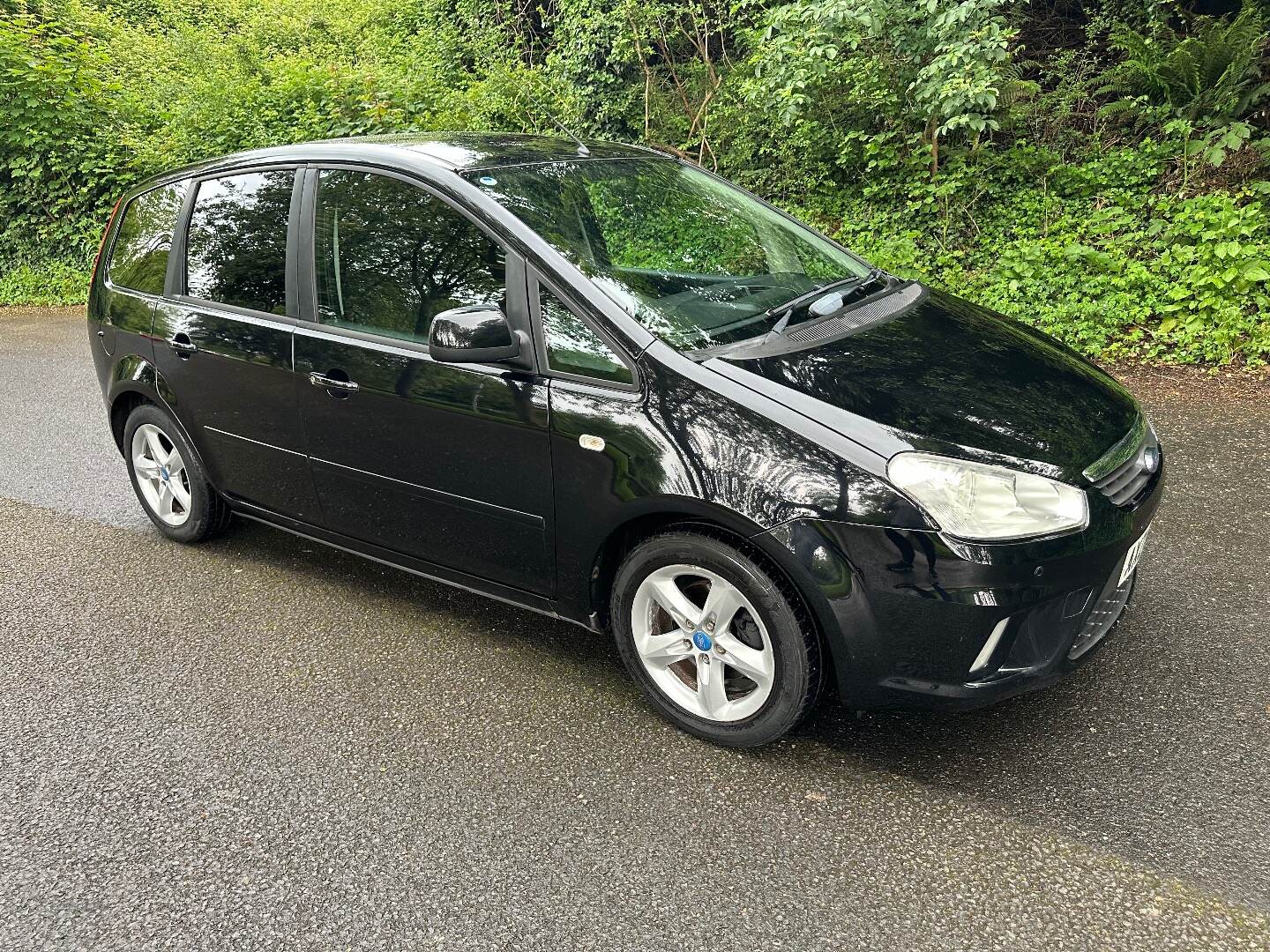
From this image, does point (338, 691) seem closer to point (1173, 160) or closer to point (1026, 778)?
point (1026, 778)

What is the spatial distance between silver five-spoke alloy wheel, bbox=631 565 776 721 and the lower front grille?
2.85 feet

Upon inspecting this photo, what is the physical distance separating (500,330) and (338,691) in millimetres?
1406

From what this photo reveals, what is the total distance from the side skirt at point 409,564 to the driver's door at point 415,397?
44 mm

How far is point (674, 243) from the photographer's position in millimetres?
3691

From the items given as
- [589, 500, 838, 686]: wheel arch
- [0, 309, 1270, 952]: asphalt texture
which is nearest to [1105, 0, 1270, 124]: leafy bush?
[0, 309, 1270, 952]: asphalt texture

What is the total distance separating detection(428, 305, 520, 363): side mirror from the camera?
311cm

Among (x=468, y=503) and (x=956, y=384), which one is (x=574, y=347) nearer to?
(x=468, y=503)

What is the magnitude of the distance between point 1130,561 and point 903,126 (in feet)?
20.2

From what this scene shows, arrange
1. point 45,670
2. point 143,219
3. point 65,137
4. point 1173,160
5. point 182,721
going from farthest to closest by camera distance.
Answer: point 65,137
point 1173,160
point 143,219
point 45,670
point 182,721

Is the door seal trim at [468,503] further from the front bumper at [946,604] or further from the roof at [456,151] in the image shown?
the roof at [456,151]

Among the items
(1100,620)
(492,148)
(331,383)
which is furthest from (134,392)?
(1100,620)

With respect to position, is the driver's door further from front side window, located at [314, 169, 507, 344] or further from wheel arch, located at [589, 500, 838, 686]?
wheel arch, located at [589, 500, 838, 686]

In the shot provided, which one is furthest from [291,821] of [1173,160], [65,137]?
[65,137]

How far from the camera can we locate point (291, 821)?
9.52 feet
